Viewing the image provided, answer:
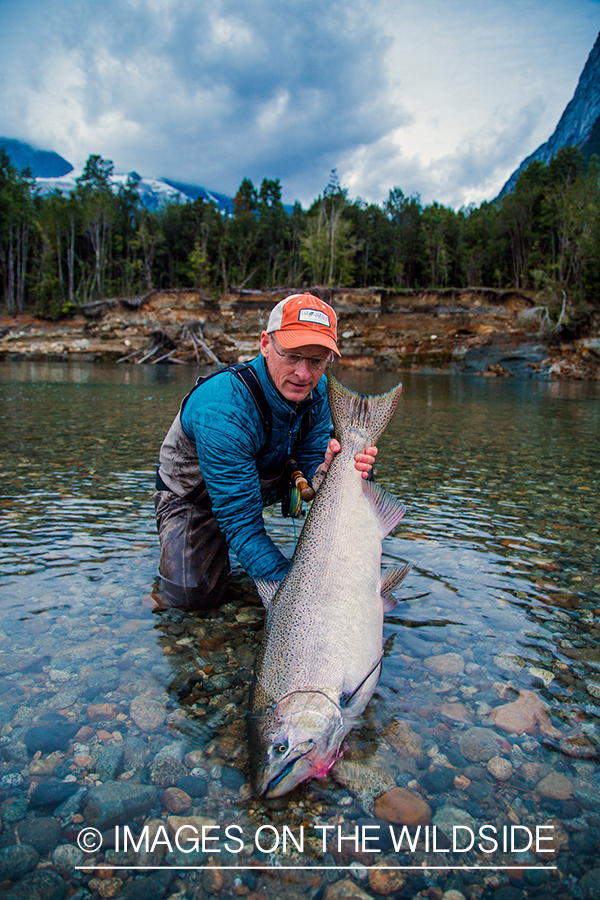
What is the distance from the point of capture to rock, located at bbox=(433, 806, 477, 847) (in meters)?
2.04

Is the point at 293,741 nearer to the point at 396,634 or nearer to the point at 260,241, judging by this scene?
the point at 396,634

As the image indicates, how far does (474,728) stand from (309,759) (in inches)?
38.2

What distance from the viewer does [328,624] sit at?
252 cm

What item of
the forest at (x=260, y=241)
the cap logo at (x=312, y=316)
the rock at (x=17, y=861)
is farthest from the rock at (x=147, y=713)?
the forest at (x=260, y=241)

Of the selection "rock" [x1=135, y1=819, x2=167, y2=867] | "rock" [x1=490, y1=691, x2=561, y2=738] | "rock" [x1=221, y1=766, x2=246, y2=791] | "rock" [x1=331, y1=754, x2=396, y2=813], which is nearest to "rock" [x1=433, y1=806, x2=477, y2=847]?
"rock" [x1=331, y1=754, x2=396, y2=813]

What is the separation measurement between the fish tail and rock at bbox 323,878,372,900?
Result: 88.4 inches

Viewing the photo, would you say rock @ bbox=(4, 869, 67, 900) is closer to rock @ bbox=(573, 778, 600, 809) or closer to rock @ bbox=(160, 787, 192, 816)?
rock @ bbox=(160, 787, 192, 816)

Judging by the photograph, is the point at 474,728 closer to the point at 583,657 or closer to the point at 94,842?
the point at 583,657

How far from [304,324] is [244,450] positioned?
86 centimetres

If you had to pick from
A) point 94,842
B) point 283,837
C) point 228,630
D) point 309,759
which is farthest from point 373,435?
point 94,842

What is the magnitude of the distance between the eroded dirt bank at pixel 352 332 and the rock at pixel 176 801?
41409mm

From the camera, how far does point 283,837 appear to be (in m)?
2.01

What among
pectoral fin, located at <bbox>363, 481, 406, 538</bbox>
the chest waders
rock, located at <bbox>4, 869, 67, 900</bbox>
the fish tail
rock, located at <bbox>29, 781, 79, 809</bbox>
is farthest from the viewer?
the chest waders

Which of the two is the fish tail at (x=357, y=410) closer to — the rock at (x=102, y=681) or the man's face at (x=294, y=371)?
the man's face at (x=294, y=371)
